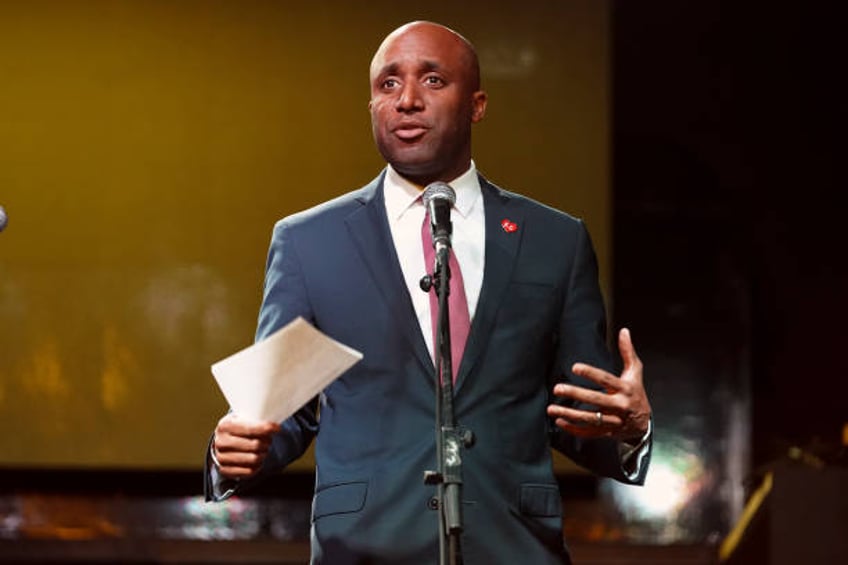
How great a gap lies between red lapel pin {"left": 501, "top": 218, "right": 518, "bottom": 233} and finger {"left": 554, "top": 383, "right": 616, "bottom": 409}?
16.3 inches

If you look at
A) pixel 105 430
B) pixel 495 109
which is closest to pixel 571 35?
pixel 495 109

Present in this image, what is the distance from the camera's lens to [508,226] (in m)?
2.22

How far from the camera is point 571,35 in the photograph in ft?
14.2

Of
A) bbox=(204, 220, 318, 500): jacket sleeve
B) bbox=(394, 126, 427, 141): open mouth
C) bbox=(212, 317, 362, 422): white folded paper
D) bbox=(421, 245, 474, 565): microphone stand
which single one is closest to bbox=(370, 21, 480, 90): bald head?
bbox=(394, 126, 427, 141): open mouth

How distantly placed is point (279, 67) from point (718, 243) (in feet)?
5.42

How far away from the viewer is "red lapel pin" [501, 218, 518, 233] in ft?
7.28

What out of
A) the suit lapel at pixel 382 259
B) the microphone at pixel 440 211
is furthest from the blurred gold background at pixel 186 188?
the microphone at pixel 440 211

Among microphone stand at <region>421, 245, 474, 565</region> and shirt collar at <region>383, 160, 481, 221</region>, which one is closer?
microphone stand at <region>421, 245, 474, 565</region>

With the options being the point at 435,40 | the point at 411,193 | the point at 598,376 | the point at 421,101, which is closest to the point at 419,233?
the point at 411,193

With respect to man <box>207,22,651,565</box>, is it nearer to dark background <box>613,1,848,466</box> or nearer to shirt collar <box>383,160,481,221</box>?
shirt collar <box>383,160,481,221</box>

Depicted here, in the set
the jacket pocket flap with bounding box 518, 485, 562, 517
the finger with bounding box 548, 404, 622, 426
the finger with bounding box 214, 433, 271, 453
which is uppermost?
the finger with bounding box 548, 404, 622, 426

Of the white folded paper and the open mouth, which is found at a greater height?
the open mouth

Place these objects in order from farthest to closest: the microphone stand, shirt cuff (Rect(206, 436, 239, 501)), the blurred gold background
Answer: the blurred gold background, shirt cuff (Rect(206, 436, 239, 501)), the microphone stand

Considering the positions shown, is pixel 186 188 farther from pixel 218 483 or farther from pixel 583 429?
pixel 583 429
